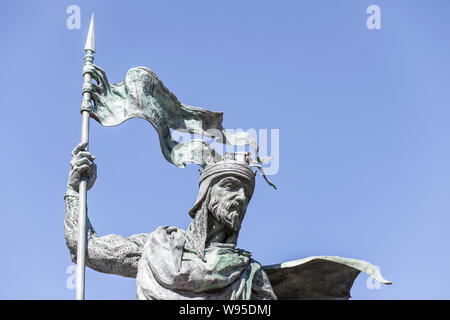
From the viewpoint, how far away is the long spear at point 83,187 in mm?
18016

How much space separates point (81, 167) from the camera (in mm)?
18750

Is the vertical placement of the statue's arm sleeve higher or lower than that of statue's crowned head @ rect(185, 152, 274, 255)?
lower

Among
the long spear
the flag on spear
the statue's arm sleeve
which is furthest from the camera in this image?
the flag on spear

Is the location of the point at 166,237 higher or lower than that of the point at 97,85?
lower

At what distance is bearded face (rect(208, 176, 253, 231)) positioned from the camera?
18766mm

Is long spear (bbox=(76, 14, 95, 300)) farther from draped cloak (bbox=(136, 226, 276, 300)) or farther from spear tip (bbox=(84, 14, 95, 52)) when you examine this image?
draped cloak (bbox=(136, 226, 276, 300))

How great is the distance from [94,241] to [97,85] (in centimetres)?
252

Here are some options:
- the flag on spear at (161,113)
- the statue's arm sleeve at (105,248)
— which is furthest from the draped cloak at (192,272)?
the flag on spear at (161,113)

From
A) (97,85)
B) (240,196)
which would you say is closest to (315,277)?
(240,196)

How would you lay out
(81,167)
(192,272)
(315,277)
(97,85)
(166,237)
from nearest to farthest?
(192,272)
(166,237)
(81,167)
(315,277)
(97,85)

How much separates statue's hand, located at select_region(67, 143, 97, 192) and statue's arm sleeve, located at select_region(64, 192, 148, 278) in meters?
0.18

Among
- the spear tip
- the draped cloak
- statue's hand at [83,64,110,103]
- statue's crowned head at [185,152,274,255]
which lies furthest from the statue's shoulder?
the spear tip

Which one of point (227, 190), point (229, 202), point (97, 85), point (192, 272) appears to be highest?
point (97, 85)

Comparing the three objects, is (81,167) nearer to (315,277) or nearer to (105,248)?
(105,248)
